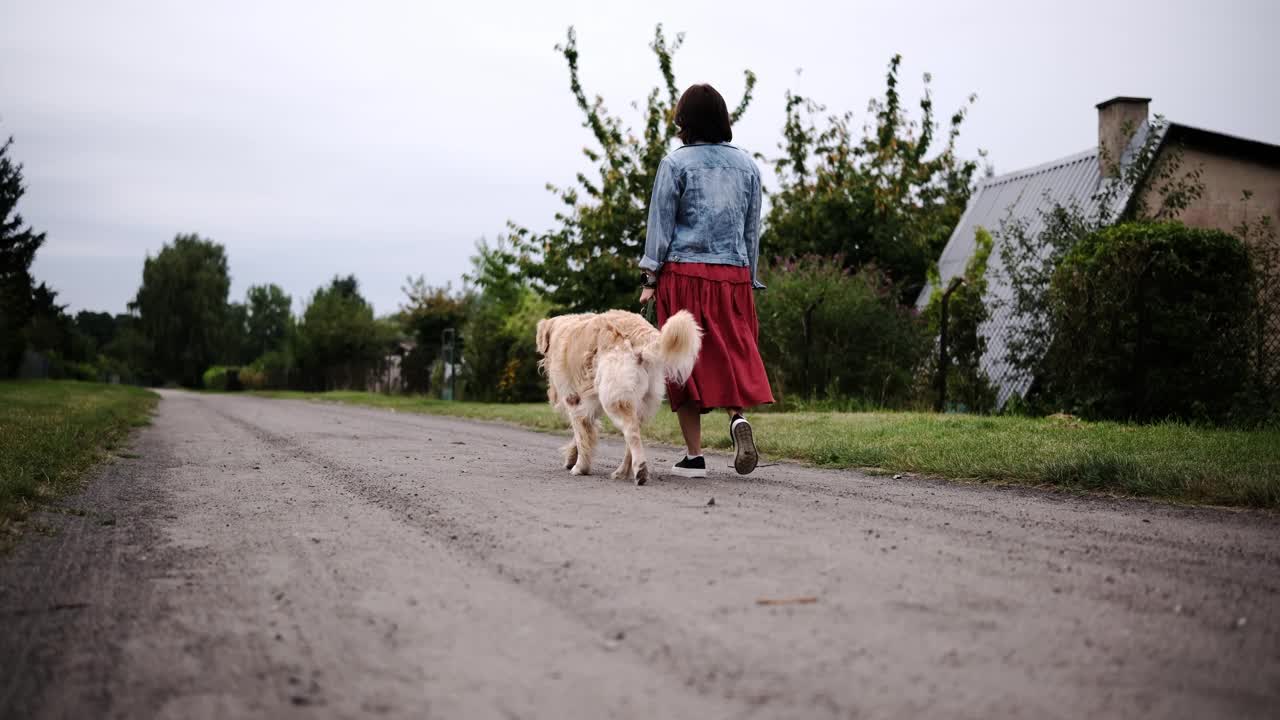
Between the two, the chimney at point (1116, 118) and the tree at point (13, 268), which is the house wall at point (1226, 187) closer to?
the chimney at point (1116, 118)

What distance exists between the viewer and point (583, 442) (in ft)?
19.6

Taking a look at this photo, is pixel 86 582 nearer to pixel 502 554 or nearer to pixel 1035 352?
pixel 502 554

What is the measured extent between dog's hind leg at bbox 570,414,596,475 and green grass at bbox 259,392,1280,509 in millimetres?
2006

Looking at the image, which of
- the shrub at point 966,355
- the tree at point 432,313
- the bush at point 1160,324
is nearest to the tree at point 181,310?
the tree at point 432,313

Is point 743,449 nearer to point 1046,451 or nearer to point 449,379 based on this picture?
point 1046,451

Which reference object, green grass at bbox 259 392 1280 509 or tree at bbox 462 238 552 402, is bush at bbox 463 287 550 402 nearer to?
tree at bbox 462 238 552 402

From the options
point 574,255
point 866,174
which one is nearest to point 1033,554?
point 574,255

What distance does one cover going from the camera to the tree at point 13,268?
116 feet

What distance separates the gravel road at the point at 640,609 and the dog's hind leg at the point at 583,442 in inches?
46.1

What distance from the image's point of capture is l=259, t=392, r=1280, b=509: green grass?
510 centimetres

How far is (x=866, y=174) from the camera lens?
23.0 m

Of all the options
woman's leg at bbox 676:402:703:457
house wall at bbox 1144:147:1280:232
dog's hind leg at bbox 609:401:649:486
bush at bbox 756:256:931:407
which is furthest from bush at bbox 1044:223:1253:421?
house wall at bbox 1144:147:1280:232

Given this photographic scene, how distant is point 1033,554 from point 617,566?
1.54 meters

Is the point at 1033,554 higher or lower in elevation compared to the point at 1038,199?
lower
